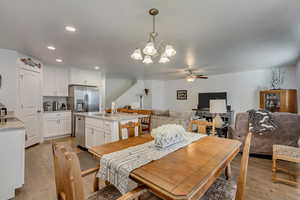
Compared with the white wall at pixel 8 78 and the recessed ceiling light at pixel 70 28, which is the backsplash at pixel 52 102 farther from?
the recessed ceiling light at pixel 70 28

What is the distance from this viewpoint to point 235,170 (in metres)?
2.54

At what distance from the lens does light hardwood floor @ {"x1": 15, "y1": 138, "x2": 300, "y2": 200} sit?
190cm

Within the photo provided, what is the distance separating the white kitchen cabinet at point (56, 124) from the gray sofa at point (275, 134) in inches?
199

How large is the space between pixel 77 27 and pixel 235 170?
11.6 feet

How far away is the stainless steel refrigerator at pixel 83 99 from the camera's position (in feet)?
16.5

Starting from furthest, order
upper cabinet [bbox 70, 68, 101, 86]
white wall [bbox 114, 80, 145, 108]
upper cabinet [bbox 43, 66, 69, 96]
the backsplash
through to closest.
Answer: white wall [bbox 114, 80, 145, 108], upper cabinet [bbox 70, 68, 101, 86], the backsplash, upper cabinet [bbox 43, 66, 69, 96]

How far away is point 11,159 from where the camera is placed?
189 centimetres

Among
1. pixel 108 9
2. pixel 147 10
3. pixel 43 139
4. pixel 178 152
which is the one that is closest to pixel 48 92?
pixel 43 139

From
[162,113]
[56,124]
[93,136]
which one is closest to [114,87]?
[56,124]

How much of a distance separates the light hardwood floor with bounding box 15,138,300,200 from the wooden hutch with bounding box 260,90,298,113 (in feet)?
8.94

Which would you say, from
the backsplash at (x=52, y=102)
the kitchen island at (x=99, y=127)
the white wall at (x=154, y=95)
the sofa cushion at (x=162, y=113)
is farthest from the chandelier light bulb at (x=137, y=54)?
the white wall at (x=154, y=95)

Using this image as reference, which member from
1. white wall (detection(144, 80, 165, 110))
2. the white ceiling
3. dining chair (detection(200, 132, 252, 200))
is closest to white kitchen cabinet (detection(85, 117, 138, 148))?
the white ceiling

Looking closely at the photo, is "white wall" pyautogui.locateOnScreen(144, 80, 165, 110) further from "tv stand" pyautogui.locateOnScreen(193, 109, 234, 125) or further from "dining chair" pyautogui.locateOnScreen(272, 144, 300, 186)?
"dining chair" pyautogui.locateOnScreen(272, 144, 300, 186)

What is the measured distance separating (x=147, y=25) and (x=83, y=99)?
4.03 m
